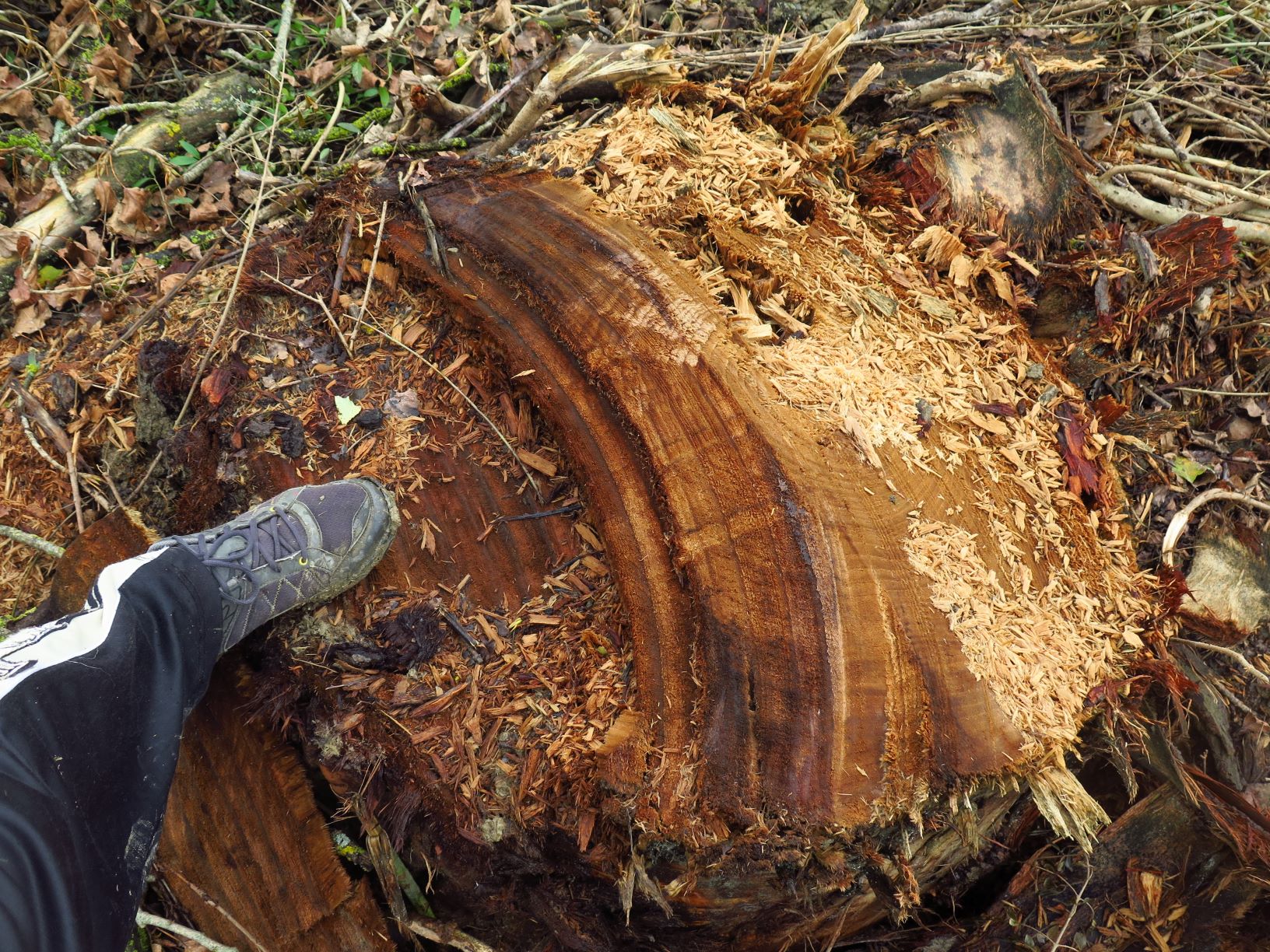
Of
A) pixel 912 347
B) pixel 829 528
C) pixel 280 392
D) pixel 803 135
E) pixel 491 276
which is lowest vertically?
pixel 829 528

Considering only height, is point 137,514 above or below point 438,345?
below

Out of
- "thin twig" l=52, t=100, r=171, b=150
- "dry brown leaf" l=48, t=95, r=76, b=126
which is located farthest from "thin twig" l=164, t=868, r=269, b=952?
"dry brown leaf" l=48, t=95, r=76, b=126

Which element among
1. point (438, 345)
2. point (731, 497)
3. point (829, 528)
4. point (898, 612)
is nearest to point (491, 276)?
point (438, 345)

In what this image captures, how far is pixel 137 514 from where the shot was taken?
95.0 inches

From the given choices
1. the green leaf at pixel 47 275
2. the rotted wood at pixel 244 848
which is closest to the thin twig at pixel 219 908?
the rotted wood at pixel 244 848

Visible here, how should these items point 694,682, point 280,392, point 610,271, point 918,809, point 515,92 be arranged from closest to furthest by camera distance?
point 918,809, point 694,682, point 610,271, point 280,392, point 515,92

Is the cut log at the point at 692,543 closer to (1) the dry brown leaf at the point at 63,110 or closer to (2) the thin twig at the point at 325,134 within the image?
(2) the thin twig at the point at 325,134

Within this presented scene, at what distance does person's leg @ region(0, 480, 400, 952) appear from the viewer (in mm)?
1437

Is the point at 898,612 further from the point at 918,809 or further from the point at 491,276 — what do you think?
the point at 491,276

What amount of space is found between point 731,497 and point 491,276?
98cm

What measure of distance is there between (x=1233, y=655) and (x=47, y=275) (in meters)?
4.59

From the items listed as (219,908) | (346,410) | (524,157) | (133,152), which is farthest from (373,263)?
(219,908)

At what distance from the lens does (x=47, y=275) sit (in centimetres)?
301

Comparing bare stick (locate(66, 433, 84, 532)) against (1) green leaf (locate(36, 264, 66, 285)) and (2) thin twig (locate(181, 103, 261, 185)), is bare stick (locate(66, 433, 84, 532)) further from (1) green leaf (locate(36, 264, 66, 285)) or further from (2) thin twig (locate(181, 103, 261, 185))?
(2) thin twig (locate(181, 103, 261, 185))
